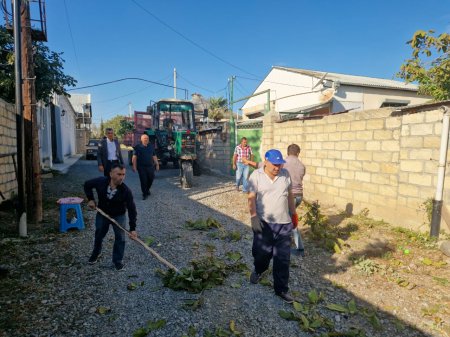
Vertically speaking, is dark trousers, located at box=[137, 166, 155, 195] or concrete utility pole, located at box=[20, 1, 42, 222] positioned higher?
concrete utility pole, located at box=[20, 1, 42, 222]

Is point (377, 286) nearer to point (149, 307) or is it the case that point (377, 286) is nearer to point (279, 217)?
point (279, 217)

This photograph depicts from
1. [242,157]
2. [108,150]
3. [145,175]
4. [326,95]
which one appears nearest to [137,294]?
[108,150]

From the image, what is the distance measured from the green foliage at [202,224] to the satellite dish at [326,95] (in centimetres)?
1397

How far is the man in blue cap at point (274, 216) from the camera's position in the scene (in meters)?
3.49

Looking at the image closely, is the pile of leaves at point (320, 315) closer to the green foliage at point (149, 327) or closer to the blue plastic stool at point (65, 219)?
the green foliage at point (149, 327)

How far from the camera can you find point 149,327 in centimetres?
285

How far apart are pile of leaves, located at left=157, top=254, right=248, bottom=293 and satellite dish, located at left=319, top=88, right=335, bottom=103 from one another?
15648 millimetres

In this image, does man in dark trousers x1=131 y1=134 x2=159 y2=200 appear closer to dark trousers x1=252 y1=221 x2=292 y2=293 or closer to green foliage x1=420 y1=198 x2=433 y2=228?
dark trousers x1=252 y1=221 x2=292 y2=293

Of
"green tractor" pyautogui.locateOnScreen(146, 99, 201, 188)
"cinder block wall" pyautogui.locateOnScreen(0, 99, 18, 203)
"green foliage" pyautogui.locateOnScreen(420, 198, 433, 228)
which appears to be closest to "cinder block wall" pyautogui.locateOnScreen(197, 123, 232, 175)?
"green tractor" pyautogui.locateOnScreen(146, 99, 201, 188)

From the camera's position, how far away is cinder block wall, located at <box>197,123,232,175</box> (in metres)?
13.1

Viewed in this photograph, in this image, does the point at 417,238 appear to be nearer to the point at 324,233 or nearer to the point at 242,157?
the point at 324,233

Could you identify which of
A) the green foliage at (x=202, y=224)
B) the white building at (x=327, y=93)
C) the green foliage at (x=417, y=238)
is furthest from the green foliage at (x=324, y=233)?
the white building at (x=327, y=93)

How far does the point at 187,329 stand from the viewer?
2887 millimetres

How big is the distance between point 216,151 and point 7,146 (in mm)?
8423
